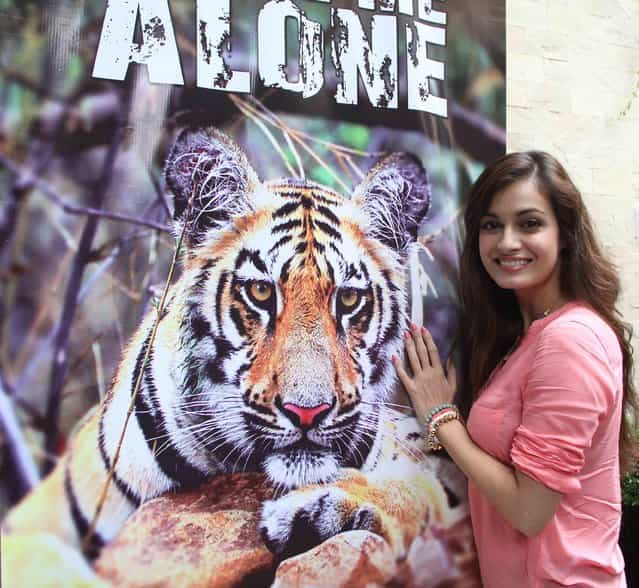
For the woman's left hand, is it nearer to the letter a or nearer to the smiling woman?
the smiling woman

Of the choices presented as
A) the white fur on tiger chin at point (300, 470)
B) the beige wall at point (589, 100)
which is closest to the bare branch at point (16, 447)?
the white fur on tiger chin at point (300, 470)

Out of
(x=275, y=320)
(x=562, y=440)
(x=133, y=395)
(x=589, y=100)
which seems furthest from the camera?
(x=589, y=100)

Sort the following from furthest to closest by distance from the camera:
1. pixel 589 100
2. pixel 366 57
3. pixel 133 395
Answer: pixel 589 100 → pixel 366 57 → pixel 133 395

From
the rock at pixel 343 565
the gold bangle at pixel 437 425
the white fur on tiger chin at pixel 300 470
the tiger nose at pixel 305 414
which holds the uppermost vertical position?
the tiger nose at pixel 305 414

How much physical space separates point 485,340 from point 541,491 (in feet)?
1.55

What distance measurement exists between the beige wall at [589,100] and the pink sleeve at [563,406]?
82 cm

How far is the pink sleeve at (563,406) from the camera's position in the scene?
1.26 metres

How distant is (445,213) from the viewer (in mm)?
1709

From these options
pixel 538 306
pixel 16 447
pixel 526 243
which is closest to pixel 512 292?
pixel 538 306

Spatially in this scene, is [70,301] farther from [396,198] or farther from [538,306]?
[538,306]

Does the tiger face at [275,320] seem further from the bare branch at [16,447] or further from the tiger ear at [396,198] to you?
the bare branch at [16,447]

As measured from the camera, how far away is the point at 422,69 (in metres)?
1.69

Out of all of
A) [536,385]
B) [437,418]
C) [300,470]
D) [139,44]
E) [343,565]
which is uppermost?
[139,44]

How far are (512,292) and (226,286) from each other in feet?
2.52
